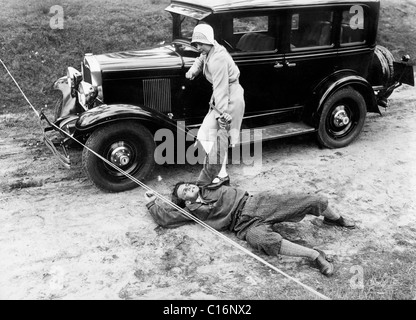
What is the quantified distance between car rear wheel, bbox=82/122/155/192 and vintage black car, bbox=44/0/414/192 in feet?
0.04

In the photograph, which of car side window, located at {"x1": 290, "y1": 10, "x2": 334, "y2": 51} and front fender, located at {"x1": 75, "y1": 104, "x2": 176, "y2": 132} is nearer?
front fender, located at {"x1": 75, "y1": 104, "x2": 176, "y2": 132}

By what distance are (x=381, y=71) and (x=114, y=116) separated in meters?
4.21

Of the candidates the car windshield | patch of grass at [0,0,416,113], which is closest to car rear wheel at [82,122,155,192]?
the car windshield

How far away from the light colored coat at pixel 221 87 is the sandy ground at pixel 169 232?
0.81 meters

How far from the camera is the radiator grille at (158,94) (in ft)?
18.6

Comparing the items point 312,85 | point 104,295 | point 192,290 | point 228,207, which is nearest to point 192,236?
point 228,207

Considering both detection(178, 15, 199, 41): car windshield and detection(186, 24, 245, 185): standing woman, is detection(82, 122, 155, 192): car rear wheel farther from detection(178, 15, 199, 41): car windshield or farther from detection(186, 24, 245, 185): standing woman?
detection(178, 15, 199, 41): car windshield

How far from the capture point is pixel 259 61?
604cm

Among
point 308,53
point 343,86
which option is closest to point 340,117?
point 343,86

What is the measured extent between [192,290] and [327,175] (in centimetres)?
278

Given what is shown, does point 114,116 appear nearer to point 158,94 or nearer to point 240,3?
point 158,94

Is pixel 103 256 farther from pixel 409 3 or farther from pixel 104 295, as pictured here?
pixel 409 3

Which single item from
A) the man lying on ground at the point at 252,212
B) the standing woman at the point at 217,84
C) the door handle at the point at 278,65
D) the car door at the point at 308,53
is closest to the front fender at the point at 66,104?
the standing woman at the point at 217,84

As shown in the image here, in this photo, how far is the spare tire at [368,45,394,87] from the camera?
716 centimetres
